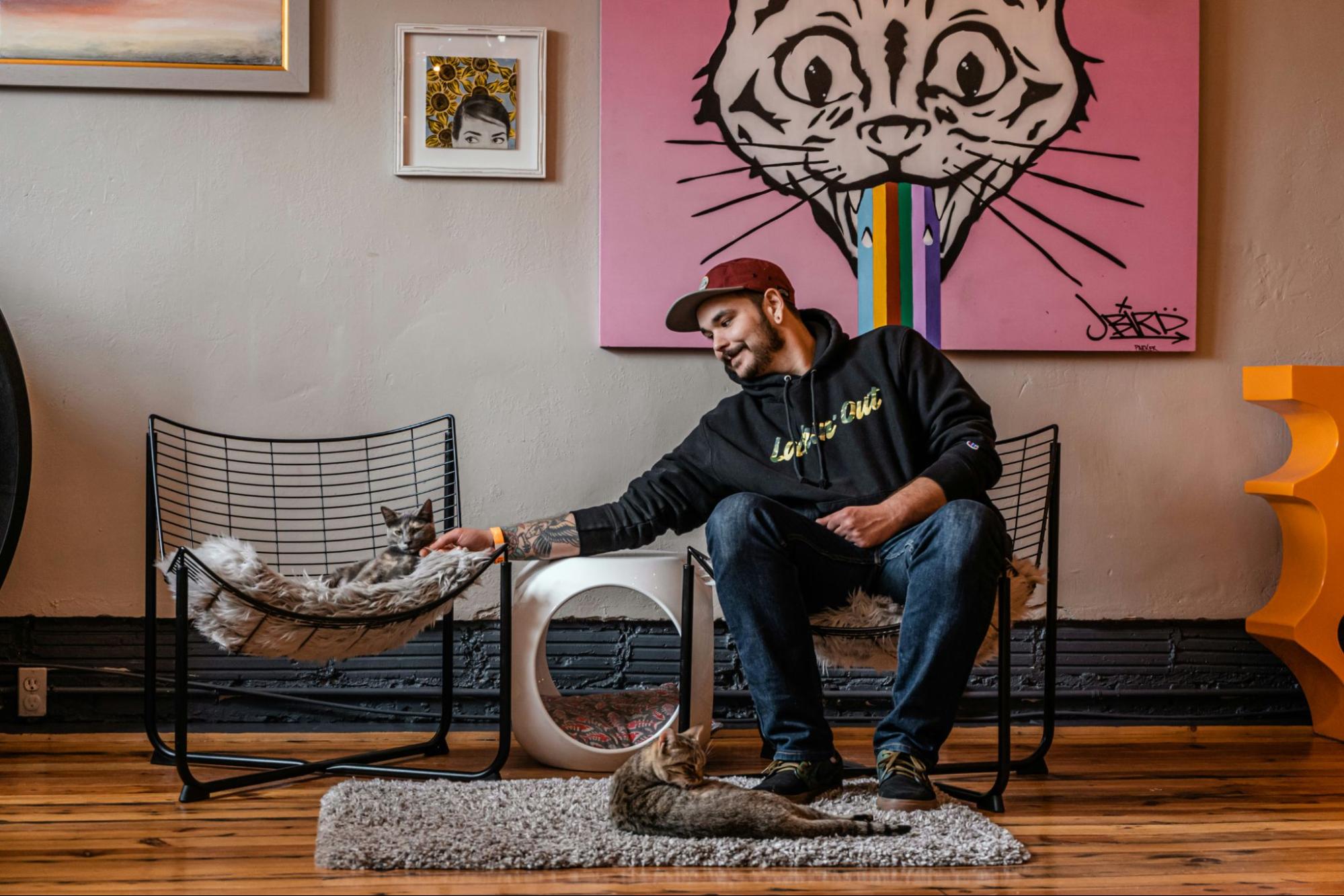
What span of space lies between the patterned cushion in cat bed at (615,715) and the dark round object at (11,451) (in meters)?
1.23

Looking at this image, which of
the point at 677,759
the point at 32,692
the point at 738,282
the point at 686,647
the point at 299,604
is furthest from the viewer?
the point at 32,692

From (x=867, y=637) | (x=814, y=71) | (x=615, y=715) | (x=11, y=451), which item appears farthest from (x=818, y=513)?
(x=11, y=451)

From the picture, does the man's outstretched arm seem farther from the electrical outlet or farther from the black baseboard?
the electrical outlet

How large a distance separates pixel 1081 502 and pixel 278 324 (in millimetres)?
2024

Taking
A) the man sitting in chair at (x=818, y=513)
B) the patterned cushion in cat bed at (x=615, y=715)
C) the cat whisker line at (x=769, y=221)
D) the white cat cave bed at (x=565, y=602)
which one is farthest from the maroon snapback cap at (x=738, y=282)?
the patterned cushion in cat bed at (x=615, y=715)

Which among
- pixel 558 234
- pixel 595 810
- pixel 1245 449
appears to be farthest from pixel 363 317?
pixel 1245 449

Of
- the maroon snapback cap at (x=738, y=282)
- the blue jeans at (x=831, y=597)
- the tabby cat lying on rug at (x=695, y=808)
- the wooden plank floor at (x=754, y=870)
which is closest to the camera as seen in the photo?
the wooden plank floor at (x=754, y=870)

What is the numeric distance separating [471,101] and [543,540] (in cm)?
112

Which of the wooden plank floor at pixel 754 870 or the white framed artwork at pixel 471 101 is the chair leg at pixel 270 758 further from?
the white framed artwork at pixel 471 101

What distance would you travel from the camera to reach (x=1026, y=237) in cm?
275

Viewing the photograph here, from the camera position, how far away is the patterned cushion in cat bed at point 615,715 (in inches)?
91.4

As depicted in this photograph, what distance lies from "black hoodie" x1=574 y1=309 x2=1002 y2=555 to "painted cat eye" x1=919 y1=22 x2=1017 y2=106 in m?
0.75

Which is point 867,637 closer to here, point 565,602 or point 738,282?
point 565,602

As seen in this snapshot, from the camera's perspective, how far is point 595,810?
1.91 meters
